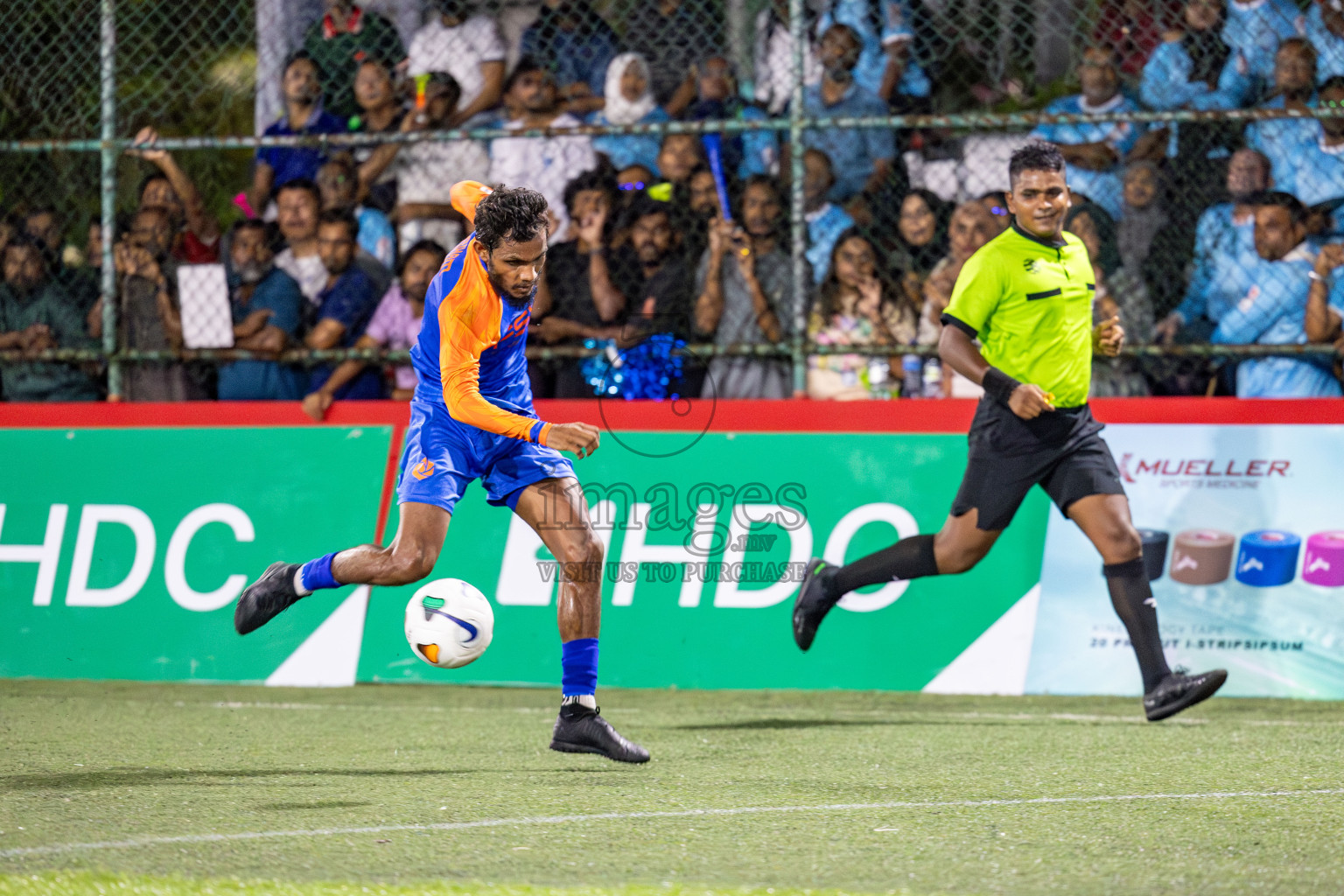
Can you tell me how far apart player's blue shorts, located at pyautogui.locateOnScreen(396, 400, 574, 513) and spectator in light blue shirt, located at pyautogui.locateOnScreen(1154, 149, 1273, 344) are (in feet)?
12.3

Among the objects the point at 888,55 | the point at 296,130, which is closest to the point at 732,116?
the point at 888,55

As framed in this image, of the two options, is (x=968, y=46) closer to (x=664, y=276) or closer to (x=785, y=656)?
(x=664, y=276)

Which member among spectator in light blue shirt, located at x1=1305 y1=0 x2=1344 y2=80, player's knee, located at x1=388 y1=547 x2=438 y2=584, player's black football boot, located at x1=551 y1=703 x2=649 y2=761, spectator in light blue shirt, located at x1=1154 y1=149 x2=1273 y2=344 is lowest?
player's black football boot, located at x1=551 y1=703 x2=649 y2=761

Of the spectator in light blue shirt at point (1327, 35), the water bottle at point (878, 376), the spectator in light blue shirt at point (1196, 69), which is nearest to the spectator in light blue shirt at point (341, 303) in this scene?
the water bottle at point (878, 376)

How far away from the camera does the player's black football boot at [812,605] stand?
706cm

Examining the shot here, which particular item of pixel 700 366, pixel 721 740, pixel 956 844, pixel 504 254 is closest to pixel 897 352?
pixel 700 366

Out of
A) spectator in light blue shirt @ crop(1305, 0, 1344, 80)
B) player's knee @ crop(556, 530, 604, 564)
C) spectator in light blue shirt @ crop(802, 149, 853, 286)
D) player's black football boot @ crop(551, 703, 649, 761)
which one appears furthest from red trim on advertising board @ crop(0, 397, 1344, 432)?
player's black football boot @ crop(551, 703, 649, 761)

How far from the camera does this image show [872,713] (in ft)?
23.2

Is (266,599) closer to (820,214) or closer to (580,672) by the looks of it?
(580,672)

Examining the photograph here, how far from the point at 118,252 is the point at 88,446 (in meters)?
1.15

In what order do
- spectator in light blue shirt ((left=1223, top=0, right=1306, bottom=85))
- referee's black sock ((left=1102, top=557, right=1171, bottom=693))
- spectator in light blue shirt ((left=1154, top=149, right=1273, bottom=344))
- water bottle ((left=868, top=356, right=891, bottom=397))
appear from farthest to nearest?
water bottle ((left=868, top=356, right=891, bottom=397))
spectator in light blue shirt ((left=1223, top=0, right=1306, bottom=85))
spectator in light blue shirt ((left=1154, top=149, right=1273, bottom=344))
referee's black sock ((left=1102, top=557, right=1171, bottom=693))

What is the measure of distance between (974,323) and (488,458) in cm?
212

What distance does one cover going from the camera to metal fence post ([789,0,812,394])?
311 inches

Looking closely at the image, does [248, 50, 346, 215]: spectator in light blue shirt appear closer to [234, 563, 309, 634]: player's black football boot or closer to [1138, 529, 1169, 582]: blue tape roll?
[234, 563, 309, 634]: player's black football boot
